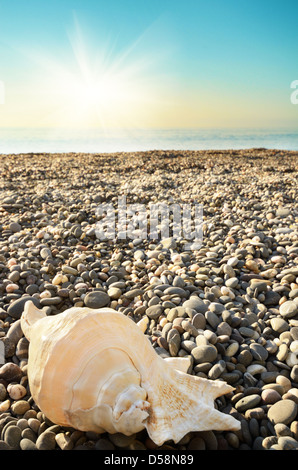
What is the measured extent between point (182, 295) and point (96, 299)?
84cm

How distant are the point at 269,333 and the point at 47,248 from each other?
2895 millimetres

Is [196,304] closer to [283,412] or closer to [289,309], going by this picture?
[289,309]

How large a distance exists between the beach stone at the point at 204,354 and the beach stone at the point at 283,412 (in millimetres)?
481

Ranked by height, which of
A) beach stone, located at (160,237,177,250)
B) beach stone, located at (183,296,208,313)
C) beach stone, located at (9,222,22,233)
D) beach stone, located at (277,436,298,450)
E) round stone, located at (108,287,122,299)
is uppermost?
beach stone, located at (9,222,22,233)

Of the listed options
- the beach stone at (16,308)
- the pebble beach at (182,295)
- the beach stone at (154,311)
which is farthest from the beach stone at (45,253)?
the beach stone at (154,311)

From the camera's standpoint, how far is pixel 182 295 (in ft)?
9.90

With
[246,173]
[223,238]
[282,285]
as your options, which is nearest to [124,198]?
[223,238]

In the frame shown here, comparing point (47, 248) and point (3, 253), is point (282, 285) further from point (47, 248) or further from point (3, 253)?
point (3, 253)

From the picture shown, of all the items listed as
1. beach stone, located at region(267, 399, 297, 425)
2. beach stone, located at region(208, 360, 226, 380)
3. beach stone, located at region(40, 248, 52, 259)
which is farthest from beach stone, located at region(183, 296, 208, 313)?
beach stone, located at region(40, 248, 52, 259)

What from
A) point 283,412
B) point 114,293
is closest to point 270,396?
point 283,412

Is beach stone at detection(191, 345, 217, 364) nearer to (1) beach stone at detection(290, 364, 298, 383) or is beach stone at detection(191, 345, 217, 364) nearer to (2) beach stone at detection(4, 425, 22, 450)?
(1) beach stone at detection(290, 364, 298, 383)

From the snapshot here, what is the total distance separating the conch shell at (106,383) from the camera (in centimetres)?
144

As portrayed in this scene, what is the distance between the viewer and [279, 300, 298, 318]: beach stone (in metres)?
2.78

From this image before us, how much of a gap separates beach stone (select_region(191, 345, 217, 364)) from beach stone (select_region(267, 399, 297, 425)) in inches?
18.9
